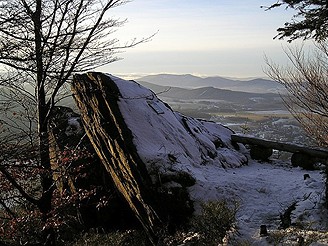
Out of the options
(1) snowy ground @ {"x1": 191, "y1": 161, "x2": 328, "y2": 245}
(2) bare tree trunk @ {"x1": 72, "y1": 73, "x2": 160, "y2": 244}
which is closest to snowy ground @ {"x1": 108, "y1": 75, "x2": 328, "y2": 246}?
(1) snowy ground @ {"x1": 191, "y1": 161, "x2": 328, "y2": 245}

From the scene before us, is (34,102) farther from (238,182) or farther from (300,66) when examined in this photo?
(300,66)

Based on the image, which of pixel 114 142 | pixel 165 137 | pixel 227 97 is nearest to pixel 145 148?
pixel 114 142

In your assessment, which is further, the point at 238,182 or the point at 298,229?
the point at 238,182

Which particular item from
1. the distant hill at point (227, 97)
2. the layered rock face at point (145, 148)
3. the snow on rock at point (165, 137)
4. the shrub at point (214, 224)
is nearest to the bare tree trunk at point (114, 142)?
the layered rock face at point (145, 148)

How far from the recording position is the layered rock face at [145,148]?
23.8ft

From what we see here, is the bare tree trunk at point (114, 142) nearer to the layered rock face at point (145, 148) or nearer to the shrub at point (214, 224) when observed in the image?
the layered rock face at point (145, 148)

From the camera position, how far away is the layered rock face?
23.8 feet

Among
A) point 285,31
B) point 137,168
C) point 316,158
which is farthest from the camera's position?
point 316,158

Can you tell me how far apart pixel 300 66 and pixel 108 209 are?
21.3 ft

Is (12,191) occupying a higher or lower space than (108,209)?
higher

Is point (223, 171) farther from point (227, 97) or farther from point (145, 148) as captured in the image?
point (227, 97)

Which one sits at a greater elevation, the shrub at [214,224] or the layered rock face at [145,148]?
the layered rock face at [145,148]

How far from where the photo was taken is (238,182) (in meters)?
8.09

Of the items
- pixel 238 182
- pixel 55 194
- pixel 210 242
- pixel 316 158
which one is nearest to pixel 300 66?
pixel 316 158
